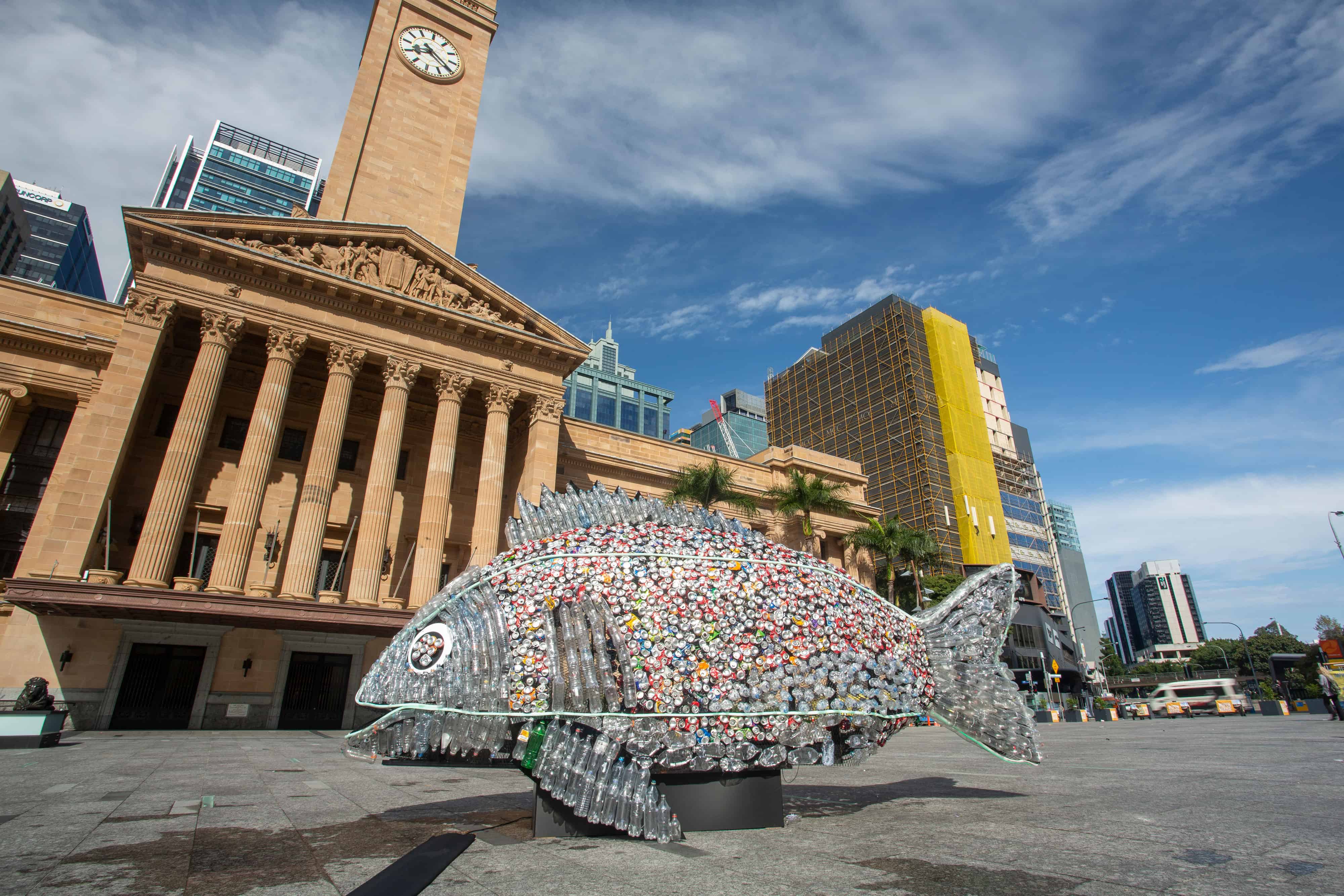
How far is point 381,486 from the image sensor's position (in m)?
21.6

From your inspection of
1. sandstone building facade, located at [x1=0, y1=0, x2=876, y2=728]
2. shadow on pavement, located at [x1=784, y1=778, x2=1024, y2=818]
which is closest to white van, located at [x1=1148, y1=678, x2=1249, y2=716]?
sandstone building facade, located at [x1=0, y1=0, x2=876, y2=728]

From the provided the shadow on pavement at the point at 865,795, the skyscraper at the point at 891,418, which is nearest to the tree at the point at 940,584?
the skyscraper at the point at 891,418

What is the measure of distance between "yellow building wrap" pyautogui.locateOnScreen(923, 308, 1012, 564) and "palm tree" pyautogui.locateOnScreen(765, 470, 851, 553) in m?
28.5

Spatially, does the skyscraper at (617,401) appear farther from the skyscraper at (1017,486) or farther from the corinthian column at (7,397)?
the corinthian column at (7,397)

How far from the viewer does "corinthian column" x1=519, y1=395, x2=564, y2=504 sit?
24125 millimetres

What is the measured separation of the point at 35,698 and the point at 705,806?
1553cm

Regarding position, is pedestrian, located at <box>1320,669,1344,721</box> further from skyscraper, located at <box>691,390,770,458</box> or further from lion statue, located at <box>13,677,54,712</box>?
skyscraper, located at <box>691,390,770,458</box>

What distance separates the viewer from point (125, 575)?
→ 2156cm

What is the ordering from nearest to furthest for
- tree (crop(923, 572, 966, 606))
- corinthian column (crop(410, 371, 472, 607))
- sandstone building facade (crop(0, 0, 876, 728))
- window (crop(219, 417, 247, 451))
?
sandstone building facade (crop(0, 0, 876, 728)) < corinthian column (crop(410, 371, 472, 607)) < window (crop(219, 417, 247, 451)) < tree (crop(923, 572, 966, 606))

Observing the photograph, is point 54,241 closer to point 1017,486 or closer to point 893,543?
point 893,543

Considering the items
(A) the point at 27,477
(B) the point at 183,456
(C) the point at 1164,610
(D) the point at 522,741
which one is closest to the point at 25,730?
(B) the point at 183,456

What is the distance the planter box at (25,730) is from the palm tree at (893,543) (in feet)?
103

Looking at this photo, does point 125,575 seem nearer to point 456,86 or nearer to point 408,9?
point 456,86

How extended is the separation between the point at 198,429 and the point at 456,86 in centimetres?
2265
